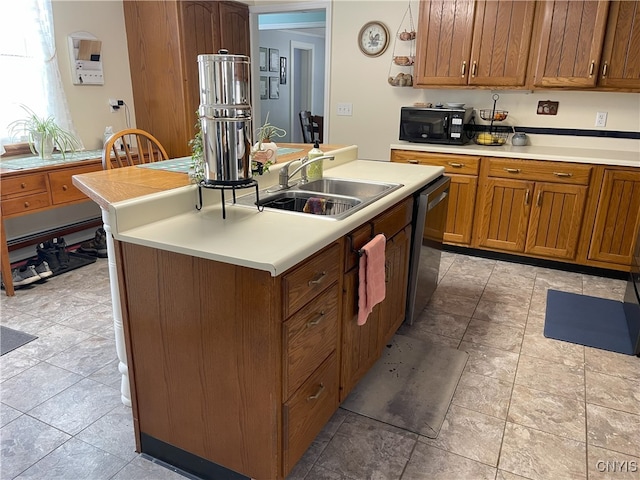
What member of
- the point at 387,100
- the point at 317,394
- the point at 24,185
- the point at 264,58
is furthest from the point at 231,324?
the point at 264,58

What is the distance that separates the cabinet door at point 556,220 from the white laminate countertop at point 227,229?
6.88ft

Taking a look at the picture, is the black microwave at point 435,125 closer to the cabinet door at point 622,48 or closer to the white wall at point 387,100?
the white wall at point 387,100

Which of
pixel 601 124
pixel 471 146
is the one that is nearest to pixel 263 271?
pixel 471 146

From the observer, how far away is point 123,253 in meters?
1.56

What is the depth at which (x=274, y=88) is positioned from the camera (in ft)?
25.2

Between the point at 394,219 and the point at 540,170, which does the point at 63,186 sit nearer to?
the point at 394,219

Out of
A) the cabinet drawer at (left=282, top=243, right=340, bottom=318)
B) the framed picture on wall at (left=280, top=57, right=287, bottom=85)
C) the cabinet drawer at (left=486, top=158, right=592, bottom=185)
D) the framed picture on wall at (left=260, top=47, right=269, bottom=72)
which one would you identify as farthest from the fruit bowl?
the framed picture on wall at (left=280, top=57, right=287, bottom=85)

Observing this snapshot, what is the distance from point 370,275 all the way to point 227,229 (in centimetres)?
59

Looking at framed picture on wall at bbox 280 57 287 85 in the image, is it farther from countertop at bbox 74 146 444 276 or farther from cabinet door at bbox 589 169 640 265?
countertop at bbox 74 146 444 276

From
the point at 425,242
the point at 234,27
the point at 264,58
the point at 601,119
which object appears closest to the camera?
the point at 425,242

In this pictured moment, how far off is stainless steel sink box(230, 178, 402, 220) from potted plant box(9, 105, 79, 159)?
2.25m

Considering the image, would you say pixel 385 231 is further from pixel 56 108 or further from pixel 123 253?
pixel 56 108

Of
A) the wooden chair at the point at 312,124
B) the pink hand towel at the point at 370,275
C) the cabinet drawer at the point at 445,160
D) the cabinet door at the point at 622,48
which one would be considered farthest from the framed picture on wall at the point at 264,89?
the pink hand towel at the point at 370,275

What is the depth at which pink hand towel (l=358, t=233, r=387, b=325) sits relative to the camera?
1.83 m
